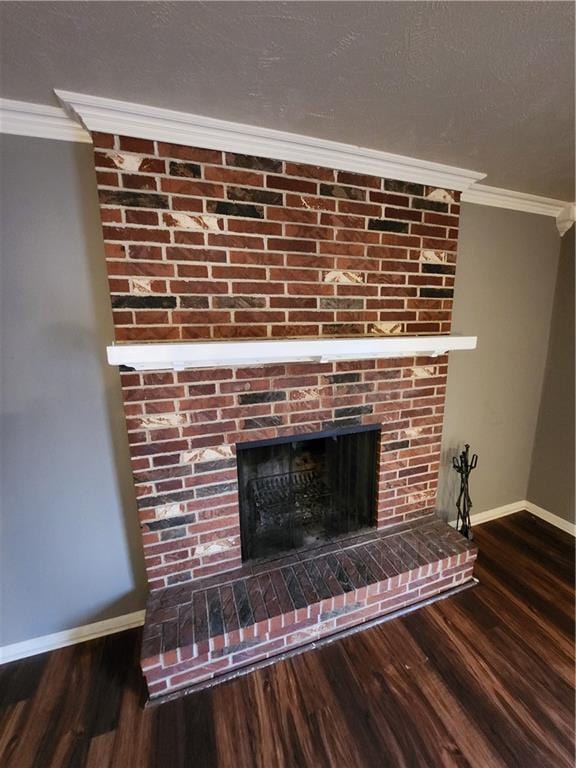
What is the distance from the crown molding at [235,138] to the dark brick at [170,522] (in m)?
1.55

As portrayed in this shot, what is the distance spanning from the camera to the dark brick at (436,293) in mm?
1736

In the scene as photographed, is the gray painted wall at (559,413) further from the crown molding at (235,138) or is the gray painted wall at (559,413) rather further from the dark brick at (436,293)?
the crown molding at (235,138)

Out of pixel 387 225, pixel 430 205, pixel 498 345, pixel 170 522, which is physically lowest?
pixel 170 522

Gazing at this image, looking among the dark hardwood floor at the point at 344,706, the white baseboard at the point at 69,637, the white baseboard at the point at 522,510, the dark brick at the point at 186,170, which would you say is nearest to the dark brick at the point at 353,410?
the dark hardwood floor at the point at 344,706

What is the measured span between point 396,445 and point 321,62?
5.44 feet

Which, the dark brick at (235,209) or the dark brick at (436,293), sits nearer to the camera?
the dark brick at (235,209)

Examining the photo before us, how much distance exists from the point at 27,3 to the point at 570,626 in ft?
10.0

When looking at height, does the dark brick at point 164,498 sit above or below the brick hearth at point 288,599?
above

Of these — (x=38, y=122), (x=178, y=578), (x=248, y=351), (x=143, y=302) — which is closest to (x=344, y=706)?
(x=178, y=578)

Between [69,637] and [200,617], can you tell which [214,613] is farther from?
[69,637]

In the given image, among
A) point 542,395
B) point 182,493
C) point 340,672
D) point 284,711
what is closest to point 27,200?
point 182,493

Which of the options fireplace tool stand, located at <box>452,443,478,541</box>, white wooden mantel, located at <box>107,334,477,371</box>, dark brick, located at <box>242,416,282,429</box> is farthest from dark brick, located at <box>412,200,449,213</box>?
fireplace tool stand, located at <box>452,443,478,541</box>

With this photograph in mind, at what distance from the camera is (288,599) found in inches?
58.4

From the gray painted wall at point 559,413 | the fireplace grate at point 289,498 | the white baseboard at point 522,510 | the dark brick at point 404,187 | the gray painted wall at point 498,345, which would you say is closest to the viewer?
the dark brick at point 404,187
